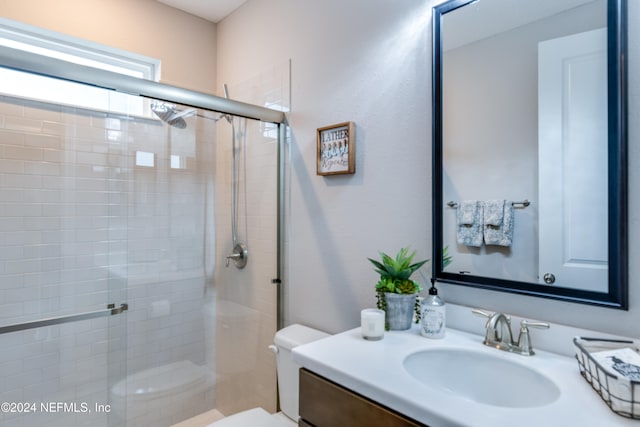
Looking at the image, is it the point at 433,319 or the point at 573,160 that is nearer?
the point at 573,160

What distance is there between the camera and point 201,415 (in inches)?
84.9

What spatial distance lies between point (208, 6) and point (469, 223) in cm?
221

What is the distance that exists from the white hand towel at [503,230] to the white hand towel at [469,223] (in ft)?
0.08

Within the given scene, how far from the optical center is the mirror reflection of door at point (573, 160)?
3.13 feet

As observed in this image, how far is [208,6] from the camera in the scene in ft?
7.85

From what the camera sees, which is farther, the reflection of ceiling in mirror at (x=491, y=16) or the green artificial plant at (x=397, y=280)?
the green artificial plant at (x=397, y=280)

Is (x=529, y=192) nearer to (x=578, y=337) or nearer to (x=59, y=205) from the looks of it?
(x=578, y=337)

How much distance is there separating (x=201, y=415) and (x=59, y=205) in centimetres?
142

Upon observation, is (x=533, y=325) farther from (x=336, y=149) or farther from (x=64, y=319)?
(x=64, y=319)

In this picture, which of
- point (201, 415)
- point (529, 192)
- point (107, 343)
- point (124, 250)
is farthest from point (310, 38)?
point (201, 415)

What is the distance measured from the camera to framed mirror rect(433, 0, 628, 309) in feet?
3.08

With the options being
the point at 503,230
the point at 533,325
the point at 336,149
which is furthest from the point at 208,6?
the point at 533,325

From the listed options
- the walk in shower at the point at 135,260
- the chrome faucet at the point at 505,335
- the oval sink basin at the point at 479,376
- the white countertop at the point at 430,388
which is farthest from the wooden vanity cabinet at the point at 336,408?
the walk in shower at the point at 135,260

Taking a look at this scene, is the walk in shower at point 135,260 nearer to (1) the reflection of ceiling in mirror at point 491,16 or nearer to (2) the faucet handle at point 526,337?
(1) the reflection of ceiling in mirror at point 491,16
